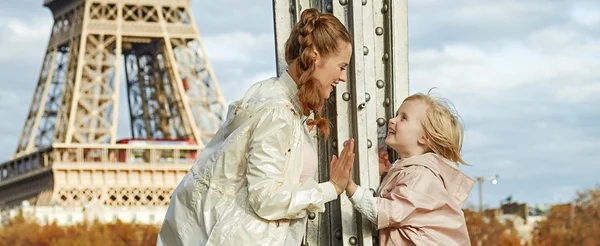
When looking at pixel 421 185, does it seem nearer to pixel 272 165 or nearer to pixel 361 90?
pixel 361 90

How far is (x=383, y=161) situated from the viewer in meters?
4.09

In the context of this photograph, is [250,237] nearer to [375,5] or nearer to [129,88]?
[375,5]

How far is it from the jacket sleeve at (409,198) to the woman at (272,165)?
241 mm

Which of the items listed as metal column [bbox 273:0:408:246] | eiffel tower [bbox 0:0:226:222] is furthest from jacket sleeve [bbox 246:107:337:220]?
eiffel tower [bbox 0:0:226:222]

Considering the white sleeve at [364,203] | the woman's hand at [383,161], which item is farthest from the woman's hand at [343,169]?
the woman's hand at [383,161]

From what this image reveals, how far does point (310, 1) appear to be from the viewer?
3.95 meters

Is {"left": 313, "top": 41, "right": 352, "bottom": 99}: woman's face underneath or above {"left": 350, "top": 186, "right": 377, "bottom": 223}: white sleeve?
above

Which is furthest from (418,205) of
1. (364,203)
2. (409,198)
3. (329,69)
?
(329,69)

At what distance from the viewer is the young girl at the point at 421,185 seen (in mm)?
3809

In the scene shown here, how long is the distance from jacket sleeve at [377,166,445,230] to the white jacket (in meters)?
0.26

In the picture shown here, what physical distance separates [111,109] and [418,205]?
3618cm

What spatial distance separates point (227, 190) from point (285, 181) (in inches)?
7.3

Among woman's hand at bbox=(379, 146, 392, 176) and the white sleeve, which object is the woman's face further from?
woman's hand at bbox=(379, 146, 392, 176)

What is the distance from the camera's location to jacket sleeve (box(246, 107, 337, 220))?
11.5ft
